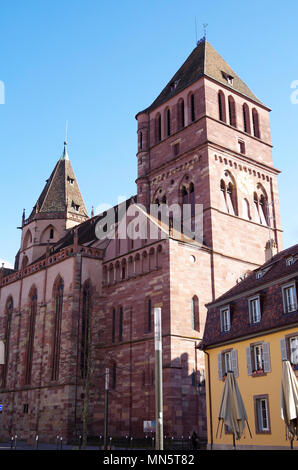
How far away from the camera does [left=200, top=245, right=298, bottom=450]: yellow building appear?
72.3 ft

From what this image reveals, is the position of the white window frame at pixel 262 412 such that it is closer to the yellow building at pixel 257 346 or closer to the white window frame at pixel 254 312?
the yellow building at pixel 257 346

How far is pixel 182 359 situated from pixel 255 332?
899cm

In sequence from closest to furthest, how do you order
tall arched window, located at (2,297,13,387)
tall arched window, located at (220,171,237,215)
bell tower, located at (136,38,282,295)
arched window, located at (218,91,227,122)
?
1. bell tower, located at (136,38,282,295)
2. tall arched window, located at (220,171,237,215)
3. arched window, located at (218,91,227,122)
4. tall arched window, located at (2,297,13,387)

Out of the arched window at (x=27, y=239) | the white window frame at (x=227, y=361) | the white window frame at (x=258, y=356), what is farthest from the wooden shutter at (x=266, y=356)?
the arched window at (x=27, y=239)

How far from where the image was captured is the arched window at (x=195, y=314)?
33.5 meters

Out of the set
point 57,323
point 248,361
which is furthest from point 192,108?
point 248,361

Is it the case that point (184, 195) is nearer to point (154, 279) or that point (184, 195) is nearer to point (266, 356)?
point (154, 279)

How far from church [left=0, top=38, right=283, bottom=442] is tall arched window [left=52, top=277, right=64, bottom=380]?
10cm

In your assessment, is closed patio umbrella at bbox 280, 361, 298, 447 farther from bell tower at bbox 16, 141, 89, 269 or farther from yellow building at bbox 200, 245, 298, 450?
bell tower at bbox 16, 141, 89, 269

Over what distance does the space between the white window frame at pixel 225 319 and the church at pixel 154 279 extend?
561cm

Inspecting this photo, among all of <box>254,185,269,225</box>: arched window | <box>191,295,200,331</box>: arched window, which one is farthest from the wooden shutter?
<box>254,185,269,225</box>: arched window

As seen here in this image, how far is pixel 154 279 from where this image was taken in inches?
1347

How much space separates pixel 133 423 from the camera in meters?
32.6

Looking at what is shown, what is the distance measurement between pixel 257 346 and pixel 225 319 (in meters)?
3.19
